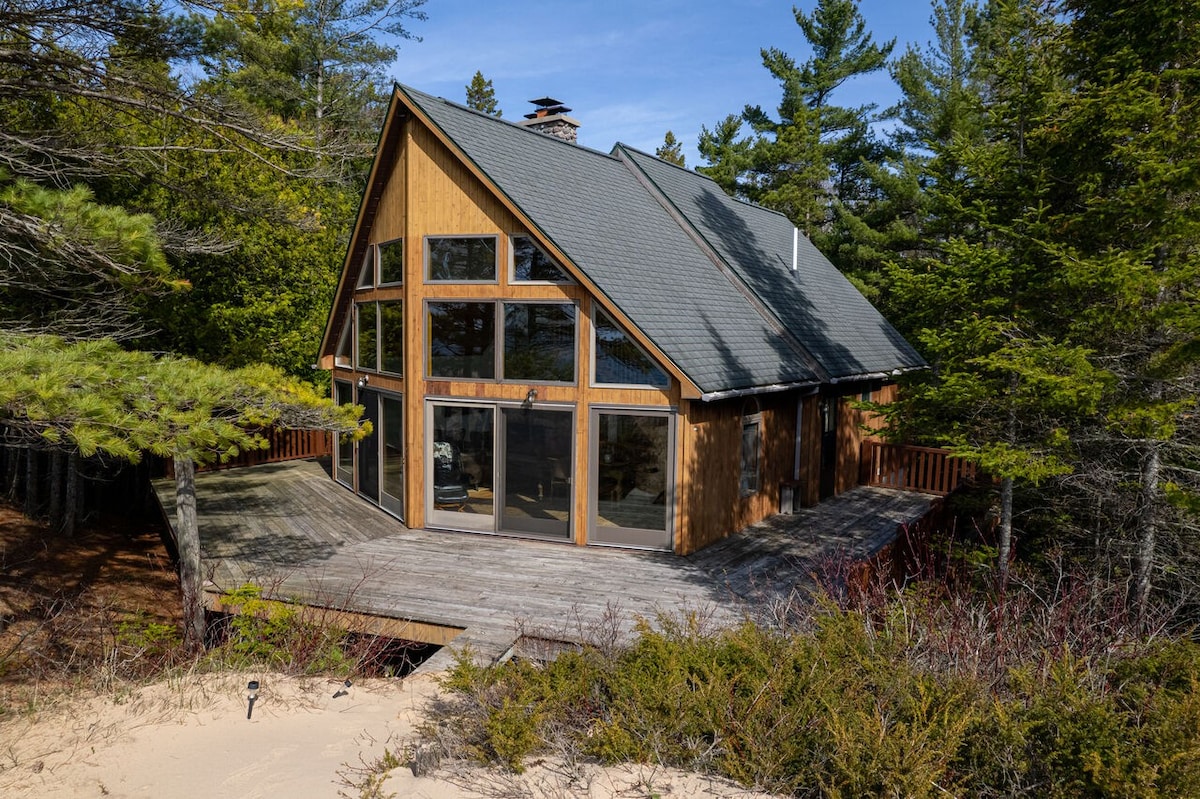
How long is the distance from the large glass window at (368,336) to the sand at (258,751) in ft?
23.0

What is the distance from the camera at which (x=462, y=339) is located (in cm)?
1163

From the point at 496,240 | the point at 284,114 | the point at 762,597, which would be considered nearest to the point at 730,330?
the point at 496,240

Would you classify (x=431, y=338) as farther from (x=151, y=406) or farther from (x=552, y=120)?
(x=552, y=120)

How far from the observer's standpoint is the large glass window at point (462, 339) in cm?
1150

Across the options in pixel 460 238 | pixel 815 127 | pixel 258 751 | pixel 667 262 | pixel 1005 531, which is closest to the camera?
pixel 258 751

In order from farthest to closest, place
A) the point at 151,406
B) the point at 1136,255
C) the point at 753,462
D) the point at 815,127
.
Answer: the point at 815,127 < the point at 753,462 < the point at 151,406 < the point at 1136,255

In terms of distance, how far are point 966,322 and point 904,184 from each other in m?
19.9

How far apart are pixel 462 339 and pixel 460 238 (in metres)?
1.53

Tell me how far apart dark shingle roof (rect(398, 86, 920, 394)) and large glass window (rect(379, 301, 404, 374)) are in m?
2.95

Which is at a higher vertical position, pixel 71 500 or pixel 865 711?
pixel 865 711

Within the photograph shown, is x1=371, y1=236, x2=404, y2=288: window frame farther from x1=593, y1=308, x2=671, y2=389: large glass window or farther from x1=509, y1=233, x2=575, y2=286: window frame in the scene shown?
x1=593, y1=308, x2=671, y2=389: large glass window

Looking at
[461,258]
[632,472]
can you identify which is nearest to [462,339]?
[461,258]

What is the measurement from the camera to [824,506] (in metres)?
14.2

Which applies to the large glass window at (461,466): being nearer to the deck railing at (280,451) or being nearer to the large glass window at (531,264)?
the large glass window at (531,264)
